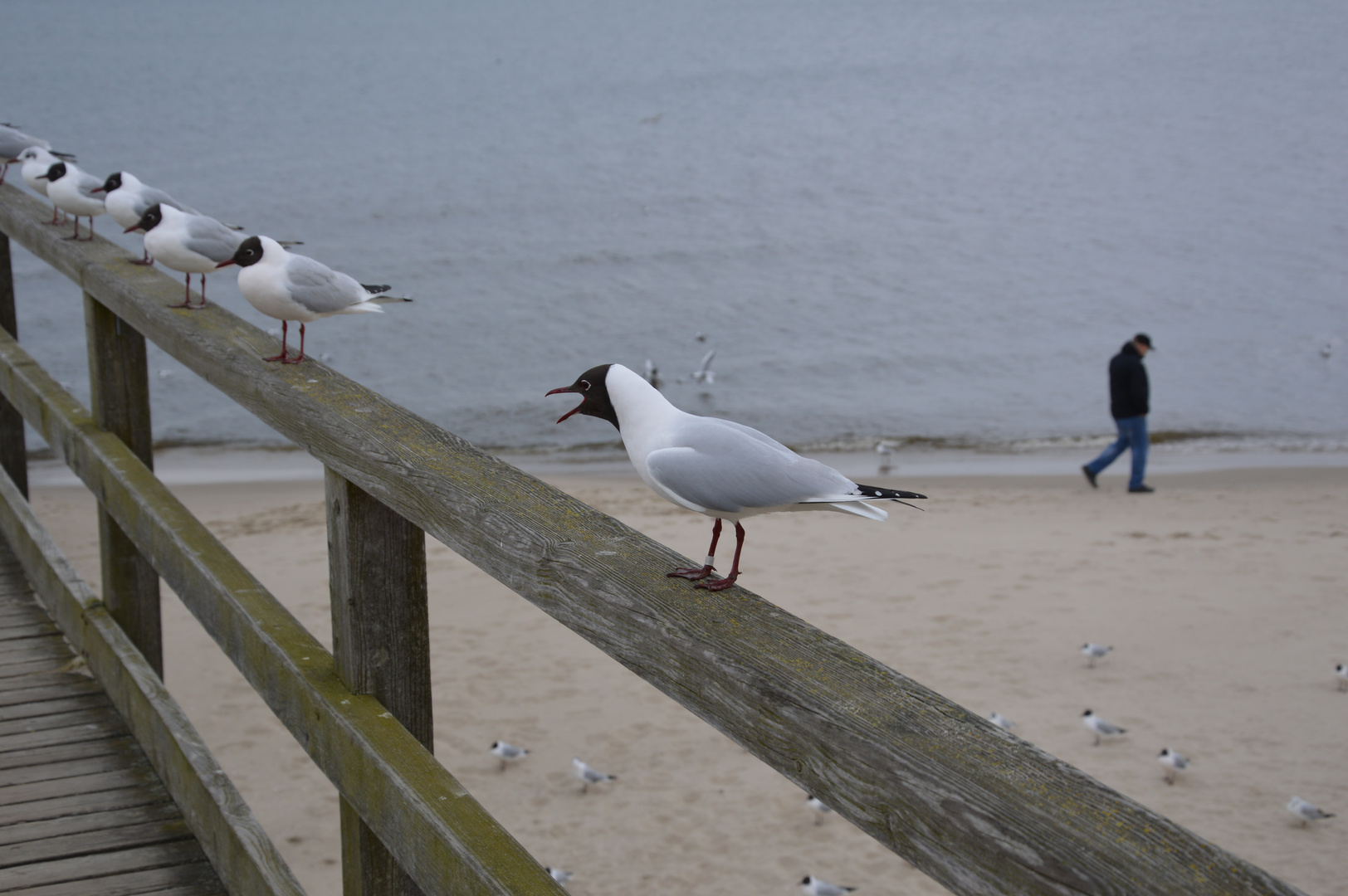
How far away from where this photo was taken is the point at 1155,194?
38.4 m

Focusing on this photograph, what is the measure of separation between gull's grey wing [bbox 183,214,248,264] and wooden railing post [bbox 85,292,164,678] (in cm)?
34

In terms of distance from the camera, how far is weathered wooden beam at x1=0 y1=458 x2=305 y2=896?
2451mm

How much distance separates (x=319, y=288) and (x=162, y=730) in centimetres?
115

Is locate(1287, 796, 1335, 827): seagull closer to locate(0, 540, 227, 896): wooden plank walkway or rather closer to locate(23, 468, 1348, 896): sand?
locate(23, 468, 1348, 896): sand

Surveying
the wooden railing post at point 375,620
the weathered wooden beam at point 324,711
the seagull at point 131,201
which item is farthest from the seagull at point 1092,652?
the wooden railing post at point 375,620

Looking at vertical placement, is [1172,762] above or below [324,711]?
below

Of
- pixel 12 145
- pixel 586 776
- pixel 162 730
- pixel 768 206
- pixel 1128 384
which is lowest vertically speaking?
pixel 586 776

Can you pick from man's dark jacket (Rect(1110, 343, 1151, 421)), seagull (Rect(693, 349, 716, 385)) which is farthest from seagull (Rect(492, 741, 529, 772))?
seagull (Rect(693, 349, 716, 385))

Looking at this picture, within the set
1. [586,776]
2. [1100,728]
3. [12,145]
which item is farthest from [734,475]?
[12,145]

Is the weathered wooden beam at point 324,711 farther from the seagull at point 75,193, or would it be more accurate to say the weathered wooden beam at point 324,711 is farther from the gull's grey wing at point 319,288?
the seagull at point 75,193

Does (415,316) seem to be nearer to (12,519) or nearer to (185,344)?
(12,519)

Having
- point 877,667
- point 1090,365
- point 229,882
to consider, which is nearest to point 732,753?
point 229,882

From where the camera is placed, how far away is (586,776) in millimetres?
6316

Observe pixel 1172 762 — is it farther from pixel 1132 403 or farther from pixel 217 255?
pixel 1132 403
